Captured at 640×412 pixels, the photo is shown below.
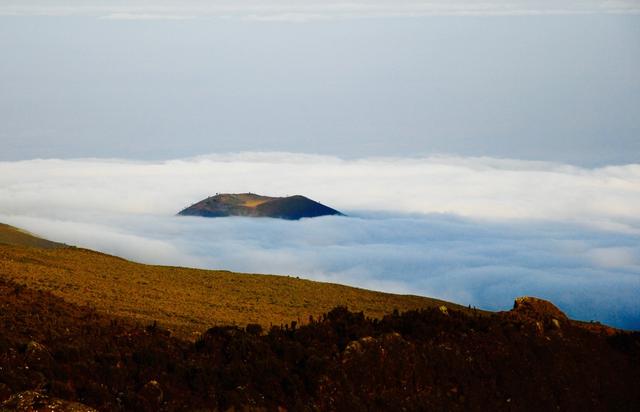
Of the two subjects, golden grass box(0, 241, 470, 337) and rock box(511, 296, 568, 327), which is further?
golden grass box(0, 241, 470, 337)

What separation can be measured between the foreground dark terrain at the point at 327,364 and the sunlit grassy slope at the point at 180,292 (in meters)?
7.27

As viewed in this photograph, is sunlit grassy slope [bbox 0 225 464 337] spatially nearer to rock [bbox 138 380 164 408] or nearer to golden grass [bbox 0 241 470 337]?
golden grass [bbox 0 241 470 337]

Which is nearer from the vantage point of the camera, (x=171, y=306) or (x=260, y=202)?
(x=171, y=306)

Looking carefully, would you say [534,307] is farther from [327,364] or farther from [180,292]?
[180,292]

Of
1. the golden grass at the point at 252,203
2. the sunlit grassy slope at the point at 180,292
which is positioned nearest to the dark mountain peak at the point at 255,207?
the golden grass at the point at 252,203

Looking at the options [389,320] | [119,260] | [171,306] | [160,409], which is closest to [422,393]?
[389,320]

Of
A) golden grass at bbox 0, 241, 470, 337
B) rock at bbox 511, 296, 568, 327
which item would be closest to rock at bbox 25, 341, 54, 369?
golden grass at bbox 0, 241, 470, 337

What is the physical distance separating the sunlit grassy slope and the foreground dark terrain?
286 inches

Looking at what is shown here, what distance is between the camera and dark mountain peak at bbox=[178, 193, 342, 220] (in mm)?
128625

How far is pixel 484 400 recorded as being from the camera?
17625 mm

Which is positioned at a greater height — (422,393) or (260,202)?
(260,202)

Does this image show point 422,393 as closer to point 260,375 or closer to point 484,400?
point 484,400

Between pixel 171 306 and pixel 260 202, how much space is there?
100.0m

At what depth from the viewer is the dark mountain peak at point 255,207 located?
12862 centimetres
